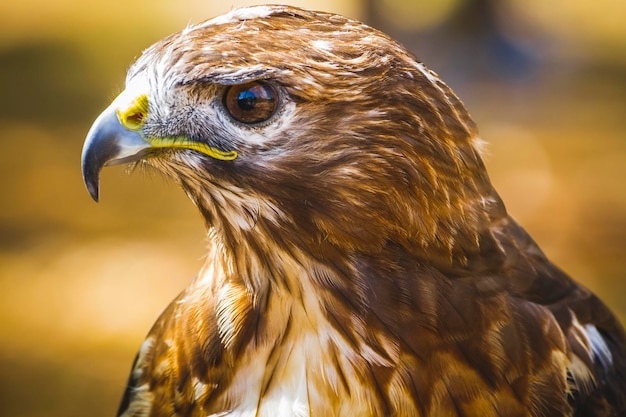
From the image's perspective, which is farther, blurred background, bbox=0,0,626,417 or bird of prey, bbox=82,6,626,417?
blurred background, bbox=0,0,626,417

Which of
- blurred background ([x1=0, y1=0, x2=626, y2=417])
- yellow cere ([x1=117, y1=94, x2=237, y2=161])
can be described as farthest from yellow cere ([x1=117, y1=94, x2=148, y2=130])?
blurred background ([x1=0, y1=0, x2=626, y2=417])

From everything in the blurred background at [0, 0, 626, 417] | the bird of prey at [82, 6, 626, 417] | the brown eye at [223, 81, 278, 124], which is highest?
the brown eye at [223, 81, 278, 124]

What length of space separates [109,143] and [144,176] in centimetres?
157

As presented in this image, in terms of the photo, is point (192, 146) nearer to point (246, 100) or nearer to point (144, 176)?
point (246, 100)

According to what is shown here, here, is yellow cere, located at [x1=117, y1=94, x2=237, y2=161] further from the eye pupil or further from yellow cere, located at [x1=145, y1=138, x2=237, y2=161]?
the eye pupil

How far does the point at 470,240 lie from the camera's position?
2.46m

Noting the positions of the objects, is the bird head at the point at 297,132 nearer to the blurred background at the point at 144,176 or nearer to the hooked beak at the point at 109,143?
the hooked beak at the point at 109,143

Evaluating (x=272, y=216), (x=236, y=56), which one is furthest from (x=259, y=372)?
(x=236, y=56)

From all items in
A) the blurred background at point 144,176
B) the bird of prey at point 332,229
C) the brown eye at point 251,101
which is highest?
the brown eye at point 251,101

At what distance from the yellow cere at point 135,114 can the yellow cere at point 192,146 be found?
0.15 ft

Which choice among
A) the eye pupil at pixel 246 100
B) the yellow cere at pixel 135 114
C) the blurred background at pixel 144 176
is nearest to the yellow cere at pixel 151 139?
the yellow cere at pixel 135 114

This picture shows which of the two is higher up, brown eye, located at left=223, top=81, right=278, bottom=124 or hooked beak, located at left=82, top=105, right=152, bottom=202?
brown eye, located at left=223, top=81, right=278, bottom=124

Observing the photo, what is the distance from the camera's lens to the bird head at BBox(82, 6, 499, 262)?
87.0 inches

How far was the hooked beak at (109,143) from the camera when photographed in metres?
2.22
